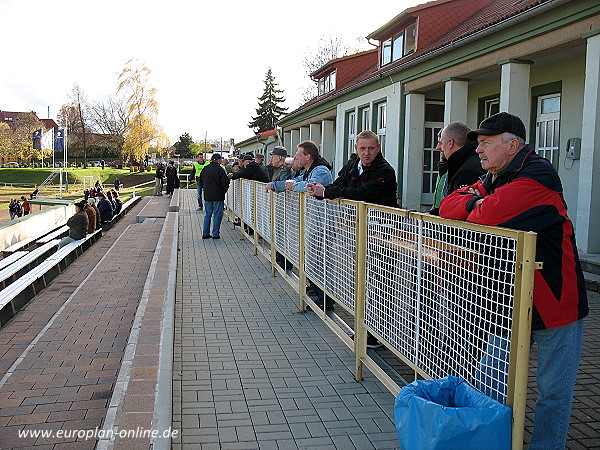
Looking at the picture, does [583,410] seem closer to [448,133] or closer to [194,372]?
[448,133]

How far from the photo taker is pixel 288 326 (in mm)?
6227

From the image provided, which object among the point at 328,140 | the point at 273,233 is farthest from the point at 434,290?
the point at 328,140

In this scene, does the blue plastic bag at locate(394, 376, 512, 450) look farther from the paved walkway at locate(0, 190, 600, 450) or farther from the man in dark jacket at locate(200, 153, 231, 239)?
the man in dark jacket at locate(200, 153, 231, 239)

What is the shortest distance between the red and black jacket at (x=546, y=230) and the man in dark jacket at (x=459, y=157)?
51.9 inches

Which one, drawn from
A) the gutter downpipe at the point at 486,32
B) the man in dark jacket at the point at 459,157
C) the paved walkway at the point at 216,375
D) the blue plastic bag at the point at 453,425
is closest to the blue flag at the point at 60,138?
the gutter downpipe at the point at 486,32

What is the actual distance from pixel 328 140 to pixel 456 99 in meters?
11.7

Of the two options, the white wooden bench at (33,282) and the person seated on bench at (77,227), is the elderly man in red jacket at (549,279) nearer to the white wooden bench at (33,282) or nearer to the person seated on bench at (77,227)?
the white wooden bench at (33,282)

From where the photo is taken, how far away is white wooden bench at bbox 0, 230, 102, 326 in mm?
7688

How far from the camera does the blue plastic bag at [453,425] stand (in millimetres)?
2496

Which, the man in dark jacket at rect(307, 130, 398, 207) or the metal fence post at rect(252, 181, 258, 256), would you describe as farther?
the metal fence post at rect(252, 181, 258, 256)

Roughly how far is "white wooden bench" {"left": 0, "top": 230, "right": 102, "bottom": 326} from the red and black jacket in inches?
264

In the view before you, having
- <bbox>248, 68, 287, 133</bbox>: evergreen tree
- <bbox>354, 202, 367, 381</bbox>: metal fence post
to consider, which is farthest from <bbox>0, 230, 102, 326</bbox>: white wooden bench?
<bbox>248, 68, 287, 133</bbox>: evergreen tree

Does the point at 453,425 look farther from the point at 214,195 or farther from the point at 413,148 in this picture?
the point at 413,148

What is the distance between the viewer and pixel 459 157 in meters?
4.38
